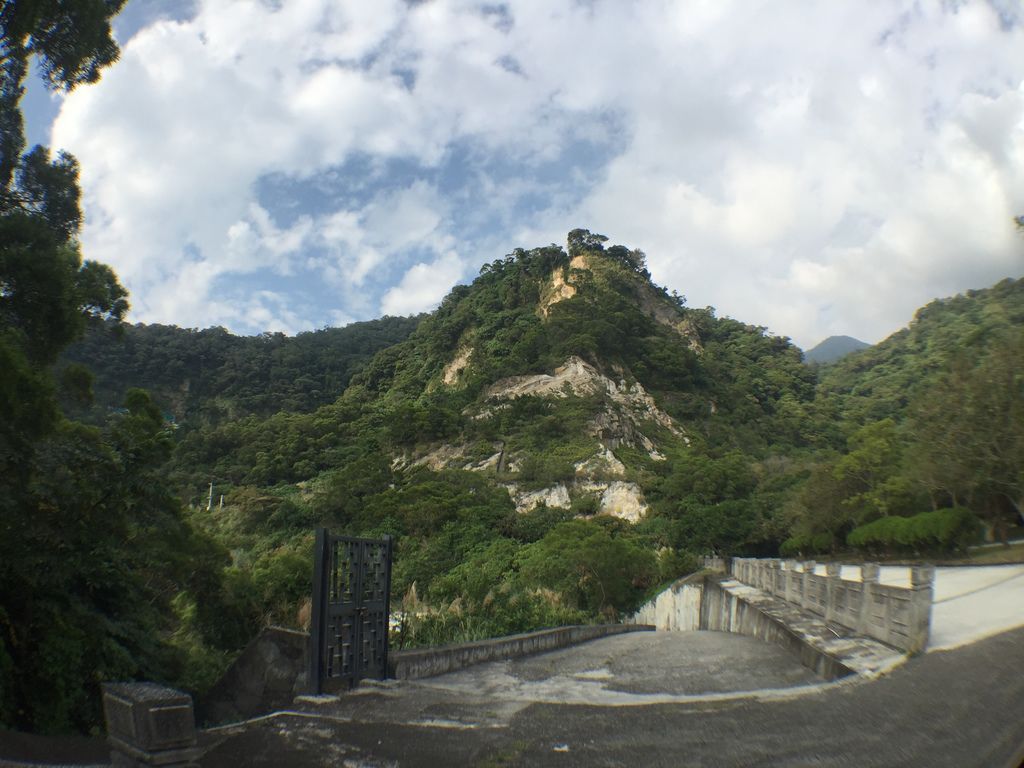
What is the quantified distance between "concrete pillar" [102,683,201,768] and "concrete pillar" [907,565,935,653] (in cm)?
589

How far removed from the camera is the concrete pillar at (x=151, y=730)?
117 inches

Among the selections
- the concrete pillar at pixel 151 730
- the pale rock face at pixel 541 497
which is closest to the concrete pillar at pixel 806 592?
the concrete pillar at pixel 151 730

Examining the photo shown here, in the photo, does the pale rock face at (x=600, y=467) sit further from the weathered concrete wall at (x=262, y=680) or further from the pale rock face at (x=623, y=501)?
the weathered concrete wall at (x=262, y=680)

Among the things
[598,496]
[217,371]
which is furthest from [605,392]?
[217,371]

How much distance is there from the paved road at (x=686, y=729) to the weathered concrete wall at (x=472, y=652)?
2.53ft

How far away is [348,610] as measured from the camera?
5574 mm

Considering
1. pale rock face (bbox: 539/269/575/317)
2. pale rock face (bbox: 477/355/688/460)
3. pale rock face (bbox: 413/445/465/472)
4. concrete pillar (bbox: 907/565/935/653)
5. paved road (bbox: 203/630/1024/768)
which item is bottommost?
paved road (bbox: 203/630/1024/768)

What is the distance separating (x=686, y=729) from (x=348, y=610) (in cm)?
262

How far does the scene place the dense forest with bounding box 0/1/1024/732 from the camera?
6.68m

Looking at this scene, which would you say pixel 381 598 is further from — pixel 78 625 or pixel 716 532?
pixel 716 532

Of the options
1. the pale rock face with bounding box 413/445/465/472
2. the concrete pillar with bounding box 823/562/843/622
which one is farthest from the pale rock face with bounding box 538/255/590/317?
the concrete pillar with bounding box 823/562/843/622

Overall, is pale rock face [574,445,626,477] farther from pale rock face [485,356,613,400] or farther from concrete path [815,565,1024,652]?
concrete path [815,565,1024,652]

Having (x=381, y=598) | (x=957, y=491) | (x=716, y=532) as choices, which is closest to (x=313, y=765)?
(x=381, y=598)

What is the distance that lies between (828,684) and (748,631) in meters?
6.74
